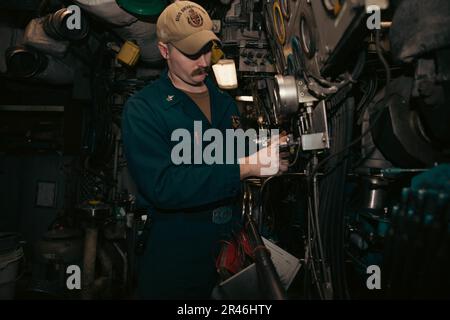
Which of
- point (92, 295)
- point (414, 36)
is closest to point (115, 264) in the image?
point (92, 295)

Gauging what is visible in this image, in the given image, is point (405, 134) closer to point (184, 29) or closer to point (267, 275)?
point (267, 275)

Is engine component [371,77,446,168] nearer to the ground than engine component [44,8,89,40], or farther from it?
nearer to the ground

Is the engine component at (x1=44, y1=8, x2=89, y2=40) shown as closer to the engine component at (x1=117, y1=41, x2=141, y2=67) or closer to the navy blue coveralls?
the engine component at (x1=117, y1=41, x2=141, y2=67)

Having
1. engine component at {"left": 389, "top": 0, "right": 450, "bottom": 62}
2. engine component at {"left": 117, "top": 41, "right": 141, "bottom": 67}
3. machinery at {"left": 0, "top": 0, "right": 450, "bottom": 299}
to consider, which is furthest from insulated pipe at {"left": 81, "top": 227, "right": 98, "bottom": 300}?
engine component at {"left": 389, "top": 0, "right": 450, "bottom": 62}

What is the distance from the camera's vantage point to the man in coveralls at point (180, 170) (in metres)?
1.63

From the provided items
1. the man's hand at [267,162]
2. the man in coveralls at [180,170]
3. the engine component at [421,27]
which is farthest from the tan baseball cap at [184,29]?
the engine component at [421,27]

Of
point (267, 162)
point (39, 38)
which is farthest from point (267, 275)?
point (39, 38)

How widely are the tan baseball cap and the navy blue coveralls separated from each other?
0.29 m

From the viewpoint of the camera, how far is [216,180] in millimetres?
1613

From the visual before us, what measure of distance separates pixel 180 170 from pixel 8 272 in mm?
3037

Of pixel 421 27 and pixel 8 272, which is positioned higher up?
pixel 421 27

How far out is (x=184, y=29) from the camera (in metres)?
1.81

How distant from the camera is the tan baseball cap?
1810mm

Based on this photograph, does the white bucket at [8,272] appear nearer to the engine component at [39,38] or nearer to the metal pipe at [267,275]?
the engine component at [39,38]
